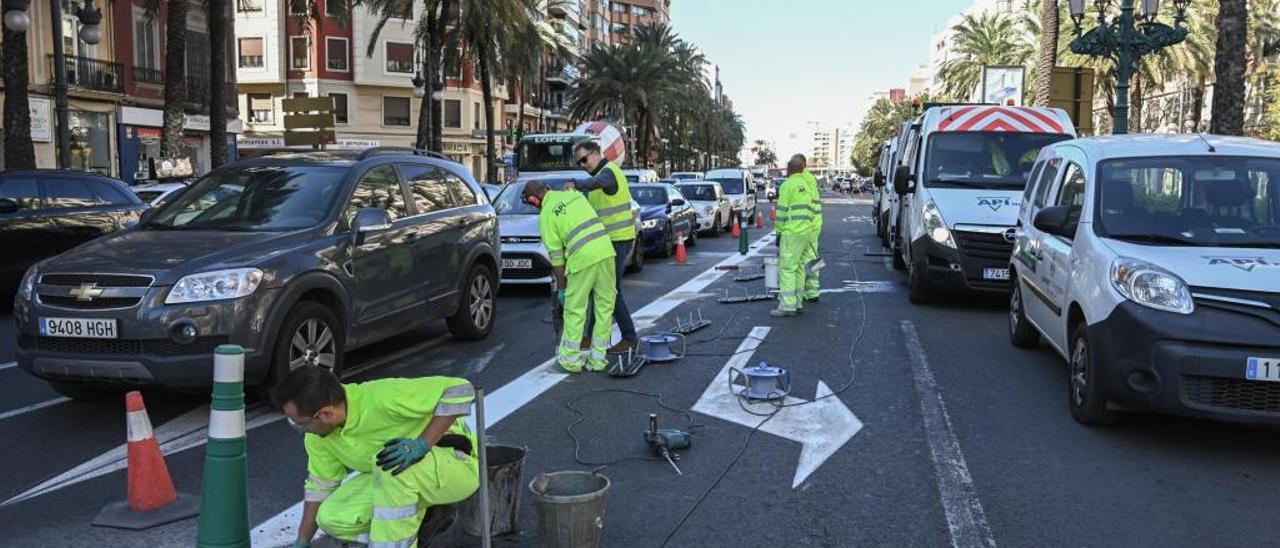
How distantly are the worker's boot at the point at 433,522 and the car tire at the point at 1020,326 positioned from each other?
6.05 m

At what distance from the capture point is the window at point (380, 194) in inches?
294

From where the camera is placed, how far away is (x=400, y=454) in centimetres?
347

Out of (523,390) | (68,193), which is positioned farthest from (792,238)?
(68,193)

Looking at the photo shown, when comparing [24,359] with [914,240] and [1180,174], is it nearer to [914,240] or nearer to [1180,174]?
[1180,174]

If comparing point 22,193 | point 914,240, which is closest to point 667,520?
point 914,240

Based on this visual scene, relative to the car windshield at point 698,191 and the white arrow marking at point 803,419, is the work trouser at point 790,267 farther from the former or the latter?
the car windshield at point 698,191

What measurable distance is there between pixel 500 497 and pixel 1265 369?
400 centimetres

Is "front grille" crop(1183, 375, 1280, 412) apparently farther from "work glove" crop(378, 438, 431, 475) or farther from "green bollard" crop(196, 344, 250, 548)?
"green bollard" crop(196, 344, 250, 548)

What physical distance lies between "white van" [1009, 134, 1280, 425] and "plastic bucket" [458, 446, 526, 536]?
3473mm

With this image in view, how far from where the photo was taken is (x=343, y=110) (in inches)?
2131

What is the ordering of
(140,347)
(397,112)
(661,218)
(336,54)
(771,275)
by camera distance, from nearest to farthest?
(140,347), (771,275), (661,218), (336,54), (397,112)

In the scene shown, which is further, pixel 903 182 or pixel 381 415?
pixel 903 182

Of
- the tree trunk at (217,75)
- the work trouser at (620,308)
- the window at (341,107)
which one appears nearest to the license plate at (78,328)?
the work trouser at (620,308)

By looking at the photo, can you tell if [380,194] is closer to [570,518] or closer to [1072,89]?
[570,518]
